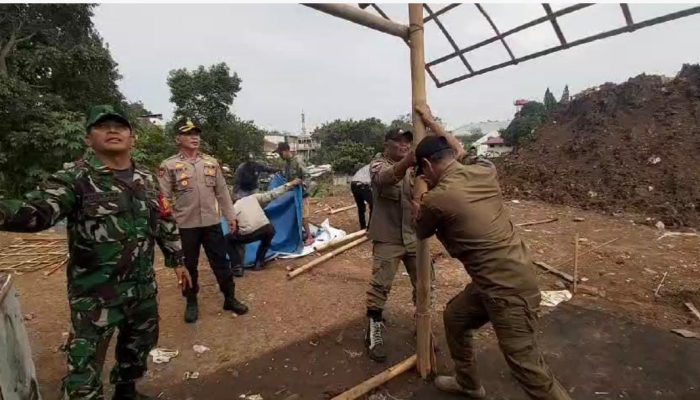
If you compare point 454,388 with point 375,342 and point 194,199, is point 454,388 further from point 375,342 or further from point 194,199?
point 194,199

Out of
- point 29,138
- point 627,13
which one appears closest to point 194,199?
point 627,13

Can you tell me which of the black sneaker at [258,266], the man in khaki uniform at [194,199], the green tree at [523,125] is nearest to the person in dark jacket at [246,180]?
the black sneaker at [258,266]

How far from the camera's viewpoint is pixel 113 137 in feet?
7.97

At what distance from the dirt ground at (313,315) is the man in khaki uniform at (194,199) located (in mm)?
602

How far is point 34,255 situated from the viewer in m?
6.60

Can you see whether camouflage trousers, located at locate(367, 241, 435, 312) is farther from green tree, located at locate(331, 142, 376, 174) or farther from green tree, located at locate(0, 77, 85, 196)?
green tree, located at locate(331, 142, 376, 174)

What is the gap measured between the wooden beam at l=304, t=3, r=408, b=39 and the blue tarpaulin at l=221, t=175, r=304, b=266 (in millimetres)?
3634

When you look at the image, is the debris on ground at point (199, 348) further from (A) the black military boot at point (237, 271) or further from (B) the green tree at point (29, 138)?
(B) the green tree at point (29, 138)

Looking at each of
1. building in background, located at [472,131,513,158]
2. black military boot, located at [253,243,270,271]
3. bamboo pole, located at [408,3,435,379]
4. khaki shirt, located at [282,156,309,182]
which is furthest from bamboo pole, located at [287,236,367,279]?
building in background, located at [472,131,513,158]

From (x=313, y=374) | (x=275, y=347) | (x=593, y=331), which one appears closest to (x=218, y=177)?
(x=275, y=347)

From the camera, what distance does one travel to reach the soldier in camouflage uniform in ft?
7.55

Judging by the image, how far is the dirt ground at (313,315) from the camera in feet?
10.6

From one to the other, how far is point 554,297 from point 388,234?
235cm

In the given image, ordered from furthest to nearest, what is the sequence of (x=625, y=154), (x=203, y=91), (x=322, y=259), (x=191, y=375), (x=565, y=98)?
1. (x=203, y=91)
2. (x=565, y=98)
3. (x=625, y=154)
4. (x=322, y=259)
5. (x=191, y=375)
